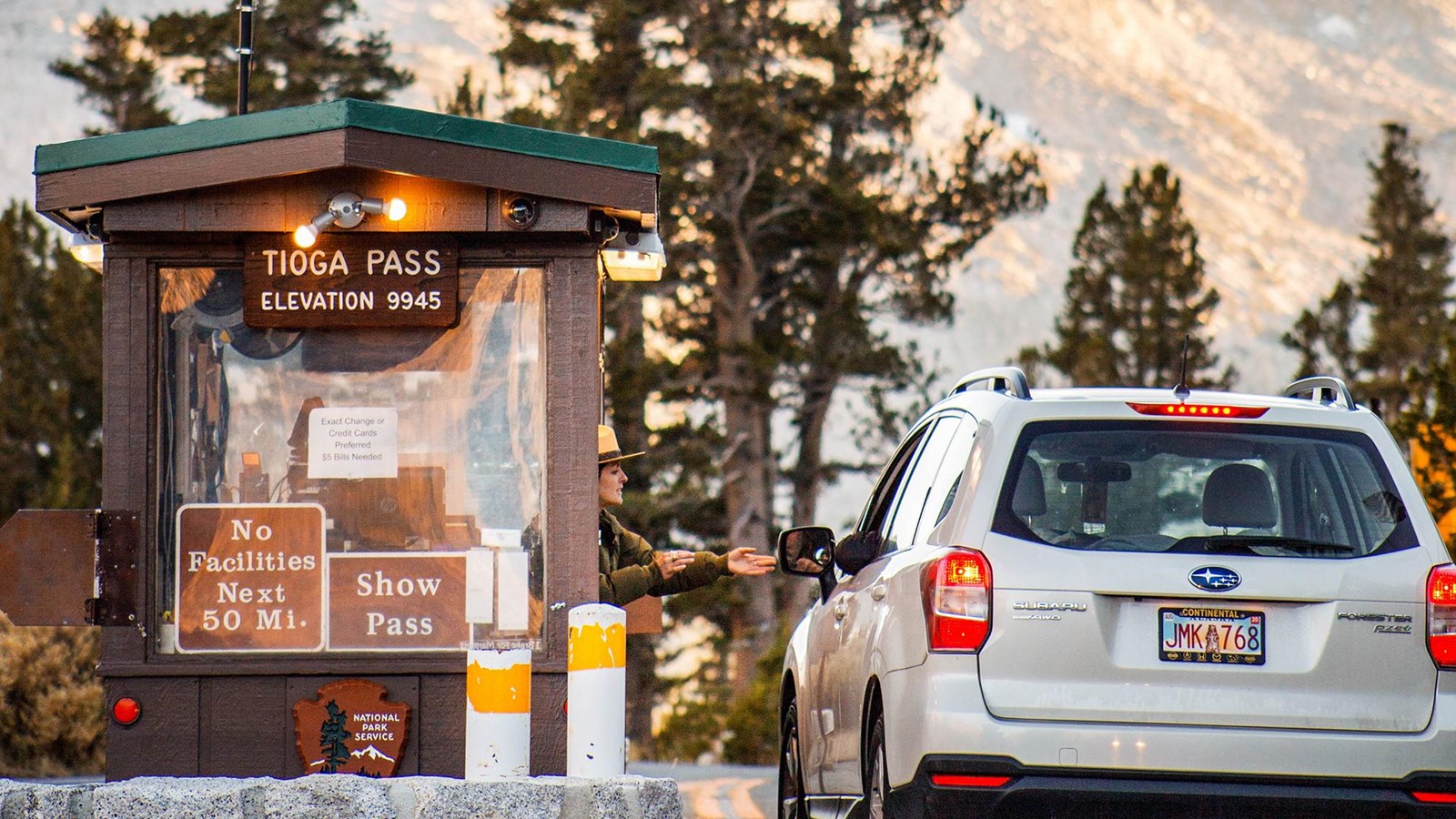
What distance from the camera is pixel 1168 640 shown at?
6.17 m

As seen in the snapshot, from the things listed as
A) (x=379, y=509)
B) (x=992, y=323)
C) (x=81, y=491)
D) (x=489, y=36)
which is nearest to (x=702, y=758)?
(x=81, y=491)

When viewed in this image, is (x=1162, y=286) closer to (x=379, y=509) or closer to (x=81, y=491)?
(x=81, y=491)

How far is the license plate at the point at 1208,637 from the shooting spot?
6152 mm

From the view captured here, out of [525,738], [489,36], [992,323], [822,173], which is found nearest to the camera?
[525,738]

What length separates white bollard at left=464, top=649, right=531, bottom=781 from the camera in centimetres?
741

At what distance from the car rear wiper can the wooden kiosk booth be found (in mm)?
3068

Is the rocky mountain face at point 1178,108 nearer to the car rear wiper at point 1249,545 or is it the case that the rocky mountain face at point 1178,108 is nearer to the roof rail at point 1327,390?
the roof rail at point 1327,390

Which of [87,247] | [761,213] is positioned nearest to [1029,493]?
[87,247]

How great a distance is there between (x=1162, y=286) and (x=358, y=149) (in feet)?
124

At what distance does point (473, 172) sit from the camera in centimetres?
844

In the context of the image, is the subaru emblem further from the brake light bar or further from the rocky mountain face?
the rocky mountain face

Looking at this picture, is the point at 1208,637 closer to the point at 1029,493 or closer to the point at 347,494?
the point at 1029,493

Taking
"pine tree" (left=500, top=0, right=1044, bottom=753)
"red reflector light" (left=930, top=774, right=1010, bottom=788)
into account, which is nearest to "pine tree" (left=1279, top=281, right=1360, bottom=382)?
"pine tree" (left=500, top=0, right=1044, bottom=753)

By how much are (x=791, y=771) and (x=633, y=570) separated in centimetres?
125
